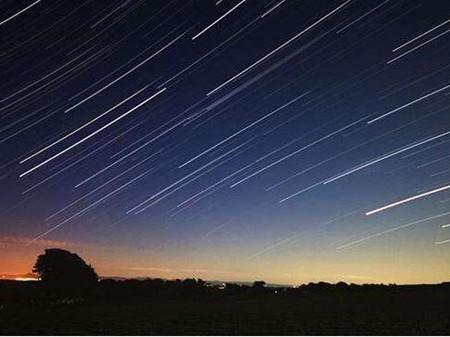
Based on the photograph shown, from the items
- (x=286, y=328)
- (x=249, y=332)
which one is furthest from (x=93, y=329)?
(x=286, y=328)

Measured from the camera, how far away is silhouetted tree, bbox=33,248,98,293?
5256 cm

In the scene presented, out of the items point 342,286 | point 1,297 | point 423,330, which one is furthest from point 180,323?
point 342,286

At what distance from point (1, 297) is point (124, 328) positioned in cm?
2996

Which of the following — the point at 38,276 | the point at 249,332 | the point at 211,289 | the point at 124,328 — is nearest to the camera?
the point at 249,332

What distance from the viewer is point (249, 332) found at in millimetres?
20641

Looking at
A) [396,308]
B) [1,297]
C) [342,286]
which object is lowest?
[396,308]

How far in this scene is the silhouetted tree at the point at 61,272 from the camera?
52562mm

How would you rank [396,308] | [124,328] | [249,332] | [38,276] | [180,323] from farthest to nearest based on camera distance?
[38,276]
[396,308]
[180,323]
[124,328]
[249,332]

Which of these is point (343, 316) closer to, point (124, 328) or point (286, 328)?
point (286, 328)

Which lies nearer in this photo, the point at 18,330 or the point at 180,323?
the point at 18,330

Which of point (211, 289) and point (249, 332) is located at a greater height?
point (211, 289)

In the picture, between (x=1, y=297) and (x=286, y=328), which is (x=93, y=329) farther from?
(x=1, y=297)

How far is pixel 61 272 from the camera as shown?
Result: 2092 inches

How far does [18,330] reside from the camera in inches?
828
